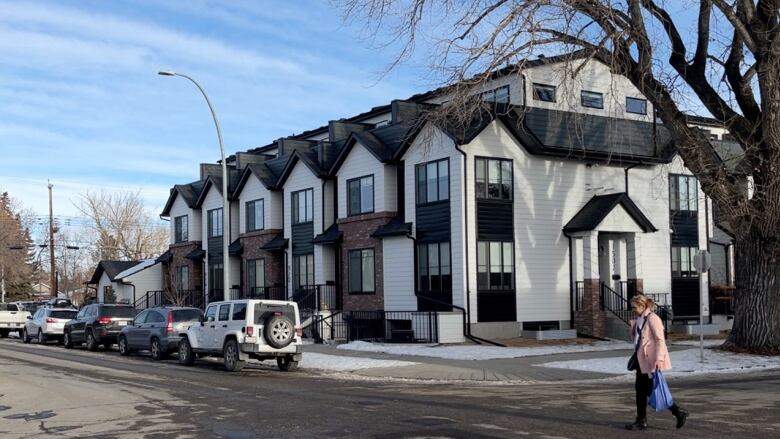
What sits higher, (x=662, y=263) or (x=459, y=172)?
(x=459, y=172)

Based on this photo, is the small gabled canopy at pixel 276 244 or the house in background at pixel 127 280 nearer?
the small gabled canopy at pixel 276 244

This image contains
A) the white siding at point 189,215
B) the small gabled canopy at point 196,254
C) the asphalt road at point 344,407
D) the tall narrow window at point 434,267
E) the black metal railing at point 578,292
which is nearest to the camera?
the asphalt road at point 344,407

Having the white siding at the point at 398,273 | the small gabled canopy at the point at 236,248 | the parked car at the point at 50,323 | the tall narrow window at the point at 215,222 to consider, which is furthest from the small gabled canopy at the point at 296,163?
the parked car at the point at 50,323

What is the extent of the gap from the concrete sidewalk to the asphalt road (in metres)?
1.26

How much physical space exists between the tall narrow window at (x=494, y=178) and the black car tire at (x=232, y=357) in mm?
11334

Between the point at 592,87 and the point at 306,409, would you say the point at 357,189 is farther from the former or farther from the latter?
the point at 306,409

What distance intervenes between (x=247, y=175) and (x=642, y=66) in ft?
79.4

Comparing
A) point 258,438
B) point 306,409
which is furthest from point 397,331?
point 258,438

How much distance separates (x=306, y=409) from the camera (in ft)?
41.3

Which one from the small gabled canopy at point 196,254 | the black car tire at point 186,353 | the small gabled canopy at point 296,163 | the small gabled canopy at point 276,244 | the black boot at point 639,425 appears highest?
the small gabled canopy at point 296,163

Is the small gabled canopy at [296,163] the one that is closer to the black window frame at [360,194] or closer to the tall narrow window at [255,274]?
the black window frame at [360,194]

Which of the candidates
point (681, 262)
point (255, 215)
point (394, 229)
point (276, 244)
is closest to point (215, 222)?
point (255, 215)

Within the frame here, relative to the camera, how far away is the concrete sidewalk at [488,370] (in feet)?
59.7

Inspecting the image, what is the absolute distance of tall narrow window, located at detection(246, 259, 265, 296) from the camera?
39.8m
